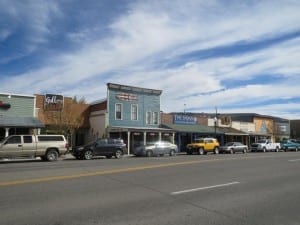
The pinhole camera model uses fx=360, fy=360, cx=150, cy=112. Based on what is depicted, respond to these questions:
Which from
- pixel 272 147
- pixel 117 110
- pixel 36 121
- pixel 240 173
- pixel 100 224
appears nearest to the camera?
pixel 100 224

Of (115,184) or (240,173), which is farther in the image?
(240,173)

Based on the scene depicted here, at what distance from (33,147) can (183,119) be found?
2455 cm

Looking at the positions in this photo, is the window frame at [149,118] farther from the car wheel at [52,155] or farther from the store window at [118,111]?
the car wheel at [52,155]

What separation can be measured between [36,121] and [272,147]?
31492mm

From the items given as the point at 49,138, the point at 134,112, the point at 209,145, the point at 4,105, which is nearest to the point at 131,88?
the point at 134,112

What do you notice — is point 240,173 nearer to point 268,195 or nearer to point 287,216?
point 268,195

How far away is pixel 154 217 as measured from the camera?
7.28 meters

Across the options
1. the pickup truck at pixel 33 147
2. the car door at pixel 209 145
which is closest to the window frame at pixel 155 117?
the car door at pixel 209 145

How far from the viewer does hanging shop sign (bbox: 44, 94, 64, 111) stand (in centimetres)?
3519

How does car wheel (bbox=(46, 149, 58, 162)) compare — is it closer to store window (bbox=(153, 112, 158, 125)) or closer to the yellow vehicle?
the yellow vehicle

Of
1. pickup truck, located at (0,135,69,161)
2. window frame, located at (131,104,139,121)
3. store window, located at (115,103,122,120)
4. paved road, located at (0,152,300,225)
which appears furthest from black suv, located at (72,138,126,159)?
paved road, located at (0,152,300,225)

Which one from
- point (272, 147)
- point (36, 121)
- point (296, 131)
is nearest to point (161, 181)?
point (36, 121)

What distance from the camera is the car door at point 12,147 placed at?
76.0ft

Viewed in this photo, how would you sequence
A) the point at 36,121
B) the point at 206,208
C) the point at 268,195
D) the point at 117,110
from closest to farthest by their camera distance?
the point at 206,208
the point at 268,195
the point at 36,121
the point at 117,110
